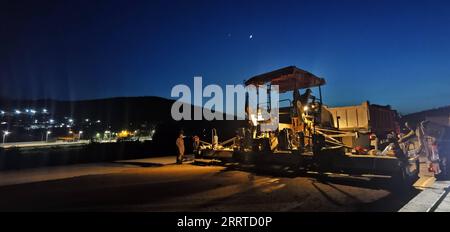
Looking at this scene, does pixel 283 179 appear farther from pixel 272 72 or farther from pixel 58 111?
pixel 58 111

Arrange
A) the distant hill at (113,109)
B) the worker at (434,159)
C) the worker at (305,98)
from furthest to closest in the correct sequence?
the distant hill at (113,109), the worker at (305,98), the worker at (434,159)

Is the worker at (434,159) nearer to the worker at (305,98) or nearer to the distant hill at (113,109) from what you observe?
the worker at (305,98)

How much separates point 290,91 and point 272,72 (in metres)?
2.00

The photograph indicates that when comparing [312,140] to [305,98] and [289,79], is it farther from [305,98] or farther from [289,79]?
[289,79]

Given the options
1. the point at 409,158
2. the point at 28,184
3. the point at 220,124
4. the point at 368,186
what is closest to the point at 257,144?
the point at 368,186

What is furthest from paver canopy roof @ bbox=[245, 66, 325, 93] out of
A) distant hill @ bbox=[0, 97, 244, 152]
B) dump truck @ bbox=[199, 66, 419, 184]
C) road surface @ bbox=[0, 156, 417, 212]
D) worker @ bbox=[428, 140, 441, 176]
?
distant hill @ bbox=[0, 97, 244, 152]

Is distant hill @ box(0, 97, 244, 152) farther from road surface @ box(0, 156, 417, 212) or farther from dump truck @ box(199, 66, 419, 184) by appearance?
road surface @ box(0, 156, 417, 212)

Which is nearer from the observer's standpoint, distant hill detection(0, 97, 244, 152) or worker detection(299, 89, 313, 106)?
worker detection(299, 89, 313, 106)

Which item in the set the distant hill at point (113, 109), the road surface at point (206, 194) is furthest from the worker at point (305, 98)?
the distant hill at point (113, 109)

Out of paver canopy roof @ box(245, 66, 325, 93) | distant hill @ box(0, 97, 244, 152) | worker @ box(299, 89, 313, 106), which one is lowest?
worker @ box(299, 89, 313, 106)

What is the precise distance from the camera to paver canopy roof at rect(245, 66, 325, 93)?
9.71 meters

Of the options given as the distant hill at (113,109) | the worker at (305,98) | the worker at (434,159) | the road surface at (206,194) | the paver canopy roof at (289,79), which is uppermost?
the distant hill at (113,109)

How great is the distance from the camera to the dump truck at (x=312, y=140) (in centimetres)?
745

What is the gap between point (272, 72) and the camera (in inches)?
398
